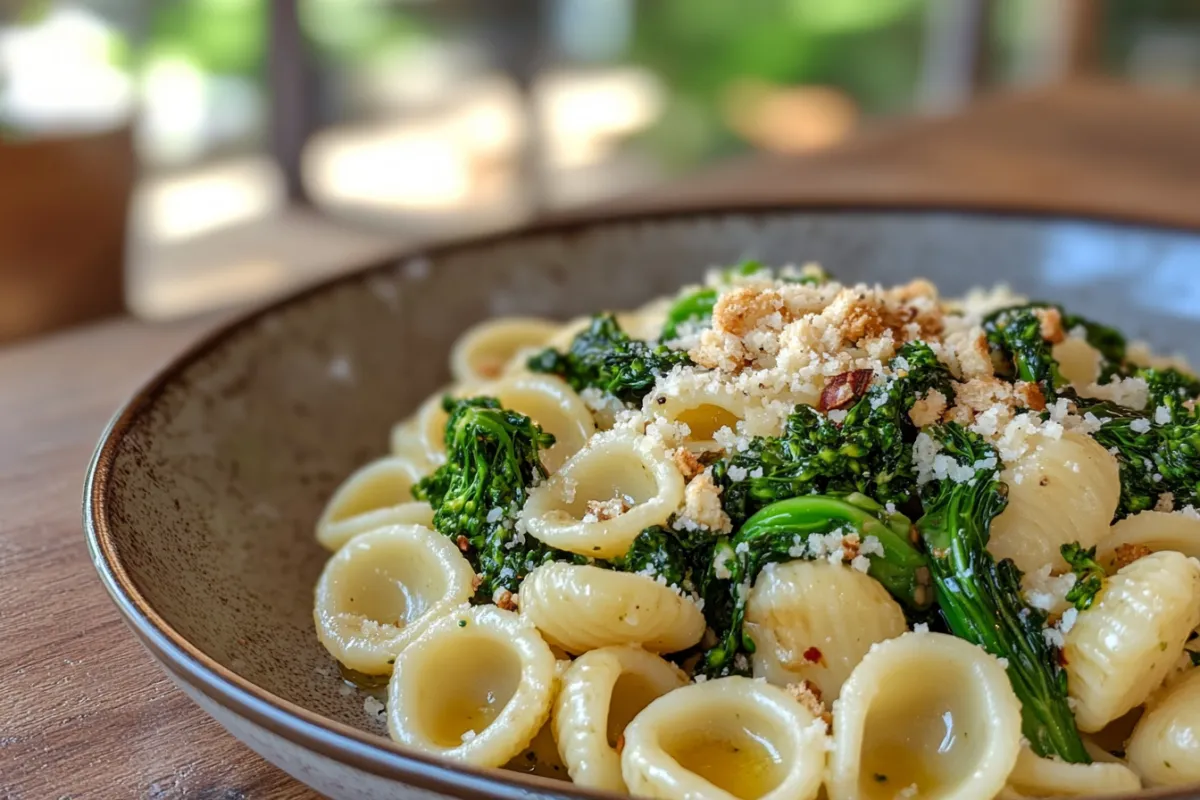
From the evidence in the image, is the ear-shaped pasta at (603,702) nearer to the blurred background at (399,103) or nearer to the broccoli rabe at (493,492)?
the broccoli rabe at (493,492)

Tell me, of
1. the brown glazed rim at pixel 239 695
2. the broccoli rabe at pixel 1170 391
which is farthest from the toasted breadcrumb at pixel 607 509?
the broccoli rabe at pixel 1170 391

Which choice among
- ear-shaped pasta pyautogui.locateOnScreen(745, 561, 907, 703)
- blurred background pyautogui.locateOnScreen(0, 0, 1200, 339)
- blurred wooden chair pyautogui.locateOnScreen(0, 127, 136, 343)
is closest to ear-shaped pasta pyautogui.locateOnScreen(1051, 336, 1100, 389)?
ear-shaped pasta pyautogui.locateOnScreen(745, 561, 907, 703)

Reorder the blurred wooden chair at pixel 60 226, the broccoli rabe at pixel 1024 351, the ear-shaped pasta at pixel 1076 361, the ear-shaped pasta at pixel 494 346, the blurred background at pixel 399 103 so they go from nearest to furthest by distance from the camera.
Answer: the broccoli rabe at pixel 1024 351 → the ear-shaped pasta at pixel 1076 361 → the ear-shaped pasta at pixel 494 346 → the blurred wooden chair at pixel 60 226 → the blurred background at pixel 399 103

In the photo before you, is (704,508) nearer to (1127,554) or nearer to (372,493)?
(1127,554)

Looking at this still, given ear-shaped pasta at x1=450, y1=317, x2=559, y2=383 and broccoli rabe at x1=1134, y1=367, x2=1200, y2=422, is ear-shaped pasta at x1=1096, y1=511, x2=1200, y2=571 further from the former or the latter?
ear-shaped pasta at x1=450, y1=317, x2=559, y2=383

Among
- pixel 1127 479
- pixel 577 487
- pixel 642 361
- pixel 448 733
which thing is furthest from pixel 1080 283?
pixel 448 733
